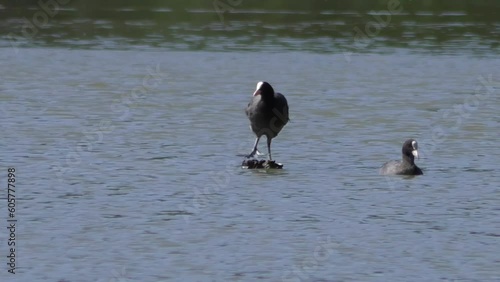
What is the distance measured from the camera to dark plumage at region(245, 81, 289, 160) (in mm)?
20016

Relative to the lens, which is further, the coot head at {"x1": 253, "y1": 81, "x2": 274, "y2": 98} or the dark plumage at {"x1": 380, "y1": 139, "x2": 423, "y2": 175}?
the coot head at {"x1": 253, "y1": 81, "x2": 274, "y2": 98}

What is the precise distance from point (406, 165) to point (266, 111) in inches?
95.9

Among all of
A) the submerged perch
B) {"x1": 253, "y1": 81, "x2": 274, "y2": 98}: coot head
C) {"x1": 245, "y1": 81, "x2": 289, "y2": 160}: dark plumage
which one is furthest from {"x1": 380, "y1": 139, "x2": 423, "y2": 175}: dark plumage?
{"x1": 253, "y1": 81, "x2": 274, "y2": 98}: coot head

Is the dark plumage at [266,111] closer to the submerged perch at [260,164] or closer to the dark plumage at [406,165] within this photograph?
the submerged perch at [260,164]

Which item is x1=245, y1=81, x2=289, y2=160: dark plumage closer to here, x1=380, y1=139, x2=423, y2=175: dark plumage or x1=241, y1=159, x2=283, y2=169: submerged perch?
x1=241, y1=159, x2=283, y2=169: submerged perch

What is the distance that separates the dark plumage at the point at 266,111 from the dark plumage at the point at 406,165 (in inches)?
76.8

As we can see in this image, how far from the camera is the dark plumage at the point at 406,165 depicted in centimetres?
1891

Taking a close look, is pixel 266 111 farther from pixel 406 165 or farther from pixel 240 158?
pixel 406 165

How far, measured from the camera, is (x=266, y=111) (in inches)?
790

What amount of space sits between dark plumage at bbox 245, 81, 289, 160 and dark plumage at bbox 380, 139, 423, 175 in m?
1.95

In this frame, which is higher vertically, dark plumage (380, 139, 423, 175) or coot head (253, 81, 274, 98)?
coot head (253, 81, 274, 98)

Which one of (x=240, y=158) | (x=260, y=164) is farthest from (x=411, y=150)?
(x=240, y=158)

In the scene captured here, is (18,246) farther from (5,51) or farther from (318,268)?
(5,51)

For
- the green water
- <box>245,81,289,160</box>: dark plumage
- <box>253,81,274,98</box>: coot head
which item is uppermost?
<box>253,81,274,98</box>: coot head
